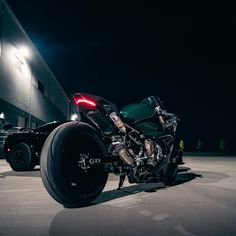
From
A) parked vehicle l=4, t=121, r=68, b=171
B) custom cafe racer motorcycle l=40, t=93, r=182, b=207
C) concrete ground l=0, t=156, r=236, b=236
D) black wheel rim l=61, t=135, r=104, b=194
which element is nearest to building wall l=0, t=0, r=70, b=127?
parked vehicle l=4, t=121, r=68, b=171

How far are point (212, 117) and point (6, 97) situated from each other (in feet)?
112

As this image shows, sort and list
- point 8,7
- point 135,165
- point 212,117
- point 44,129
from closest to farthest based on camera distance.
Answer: point 135,165, point 44,129, point 8,7, point 212,117

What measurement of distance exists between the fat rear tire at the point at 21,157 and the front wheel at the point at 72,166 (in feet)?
14.5

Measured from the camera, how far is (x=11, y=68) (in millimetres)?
22375

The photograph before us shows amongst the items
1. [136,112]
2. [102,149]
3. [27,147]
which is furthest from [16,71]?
[102,149]

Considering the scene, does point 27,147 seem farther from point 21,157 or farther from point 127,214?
point 127,214

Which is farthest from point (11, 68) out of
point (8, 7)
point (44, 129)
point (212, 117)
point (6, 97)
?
point (212, 117)

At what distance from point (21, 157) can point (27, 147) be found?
1.18 ft

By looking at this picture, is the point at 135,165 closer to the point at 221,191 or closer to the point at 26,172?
the point at 221,191

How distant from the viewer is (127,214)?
3234 millimetres

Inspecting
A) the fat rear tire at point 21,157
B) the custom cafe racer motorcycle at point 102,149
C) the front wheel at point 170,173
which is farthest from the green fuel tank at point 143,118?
the fat rear tire at point 21,157

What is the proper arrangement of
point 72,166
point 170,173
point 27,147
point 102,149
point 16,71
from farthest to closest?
point 16,71 < point 27,147 < point 170,173 < point 102,149 < point 72,166

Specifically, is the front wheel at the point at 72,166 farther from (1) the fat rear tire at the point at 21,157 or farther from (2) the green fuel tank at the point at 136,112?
(1) the fat rear tire at the point at 21,157

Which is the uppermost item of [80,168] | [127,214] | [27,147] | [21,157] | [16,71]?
[16,71]
